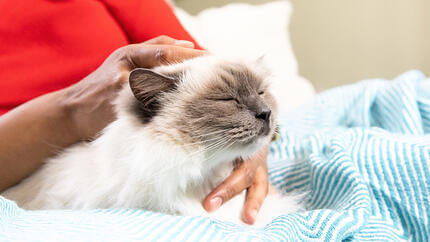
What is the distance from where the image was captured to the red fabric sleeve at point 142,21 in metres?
1.10

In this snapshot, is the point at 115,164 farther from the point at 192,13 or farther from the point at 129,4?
the point at 192,13

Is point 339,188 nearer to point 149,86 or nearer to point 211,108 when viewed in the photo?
point 211,108

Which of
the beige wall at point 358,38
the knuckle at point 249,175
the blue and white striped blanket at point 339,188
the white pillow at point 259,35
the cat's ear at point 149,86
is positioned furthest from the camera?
the beige wall at point 358,38

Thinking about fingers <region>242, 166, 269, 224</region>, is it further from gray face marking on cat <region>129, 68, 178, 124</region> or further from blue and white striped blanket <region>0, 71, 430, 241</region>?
gray face marking on cat <region>129, 68, 178, 124</region>

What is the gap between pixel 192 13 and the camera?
183cm

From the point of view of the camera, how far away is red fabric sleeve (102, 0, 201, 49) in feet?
3.60

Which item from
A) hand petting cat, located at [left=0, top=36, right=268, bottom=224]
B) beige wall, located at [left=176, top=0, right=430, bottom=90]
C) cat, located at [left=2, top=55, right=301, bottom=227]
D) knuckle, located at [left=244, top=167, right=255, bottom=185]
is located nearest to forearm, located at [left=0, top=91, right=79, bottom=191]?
hand petting cat, located at [left=0, top=36, right=268, bottom=224]

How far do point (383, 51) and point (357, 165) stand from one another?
1.51m

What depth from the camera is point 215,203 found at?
752 millimetres

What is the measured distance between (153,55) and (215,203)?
0.38 meters

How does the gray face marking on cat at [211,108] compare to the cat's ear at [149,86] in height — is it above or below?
below

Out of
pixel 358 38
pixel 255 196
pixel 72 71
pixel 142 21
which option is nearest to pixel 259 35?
pixel 358 38

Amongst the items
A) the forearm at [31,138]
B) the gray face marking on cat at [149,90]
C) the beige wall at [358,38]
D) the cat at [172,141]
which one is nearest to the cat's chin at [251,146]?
the cat at [172,141]

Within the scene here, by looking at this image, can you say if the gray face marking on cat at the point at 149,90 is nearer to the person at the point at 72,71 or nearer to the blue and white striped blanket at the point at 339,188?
the person at the point at 72,71
